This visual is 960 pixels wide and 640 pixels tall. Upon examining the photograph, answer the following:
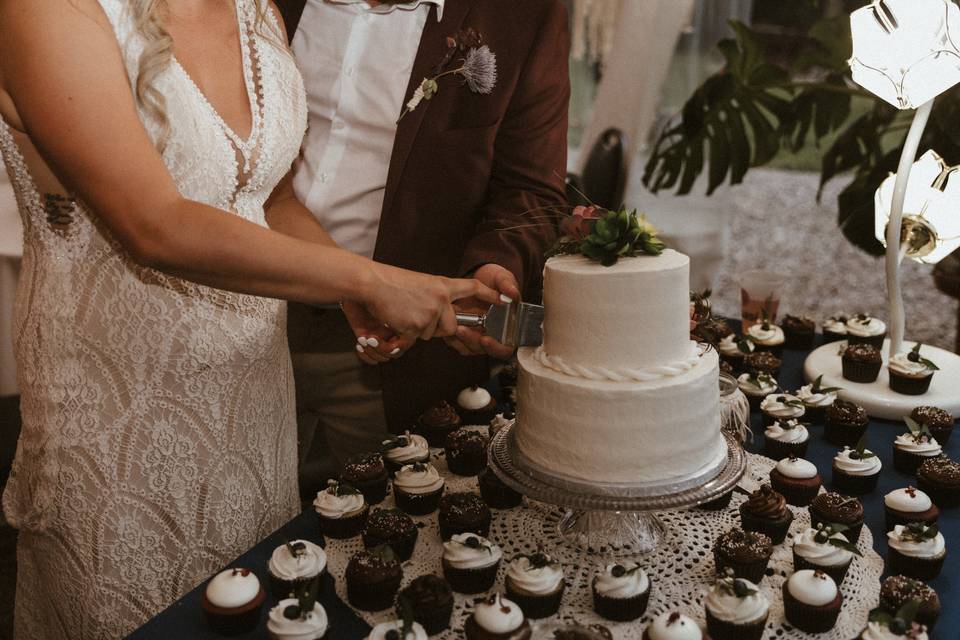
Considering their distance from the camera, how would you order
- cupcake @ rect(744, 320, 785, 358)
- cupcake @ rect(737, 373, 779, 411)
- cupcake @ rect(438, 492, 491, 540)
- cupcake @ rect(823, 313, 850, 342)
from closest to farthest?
cupcake @ rect(438, 492, 491, 540) → cupcake @ rect(737, 373, 779, 411) → cupcake @ rect(744, 320, 785, 358) → cupcake @ rect(823, 313, 850, 342)

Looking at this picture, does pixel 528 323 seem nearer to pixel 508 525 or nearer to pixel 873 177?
pixel 508 525

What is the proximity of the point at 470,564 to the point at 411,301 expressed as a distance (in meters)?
0.51

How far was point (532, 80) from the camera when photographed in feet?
7.85

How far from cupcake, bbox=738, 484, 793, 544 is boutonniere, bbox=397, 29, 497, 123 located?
1.18 meters

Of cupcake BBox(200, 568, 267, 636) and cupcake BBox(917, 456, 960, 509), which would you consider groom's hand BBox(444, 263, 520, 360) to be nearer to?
cupcake BBox(200, 568, 267, 636)

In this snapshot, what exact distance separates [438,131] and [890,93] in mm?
1190

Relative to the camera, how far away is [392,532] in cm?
175

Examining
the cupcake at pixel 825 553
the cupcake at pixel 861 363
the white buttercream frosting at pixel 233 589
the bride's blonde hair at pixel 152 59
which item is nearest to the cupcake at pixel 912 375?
the cupcake at pixel 861 363

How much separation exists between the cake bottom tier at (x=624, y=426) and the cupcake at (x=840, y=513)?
0.92 feet

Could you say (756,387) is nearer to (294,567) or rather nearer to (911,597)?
(911,597)

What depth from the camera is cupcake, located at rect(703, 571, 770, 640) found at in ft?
4.88

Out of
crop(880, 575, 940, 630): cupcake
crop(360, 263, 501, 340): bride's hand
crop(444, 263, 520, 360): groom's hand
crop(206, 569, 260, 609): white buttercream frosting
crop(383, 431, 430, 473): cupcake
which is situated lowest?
crop(383, 431, 430, 473): cupcake

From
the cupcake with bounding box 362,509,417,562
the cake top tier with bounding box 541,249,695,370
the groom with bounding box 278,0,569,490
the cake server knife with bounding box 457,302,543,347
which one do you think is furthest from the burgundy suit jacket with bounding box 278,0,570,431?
the cupcake with bounding box 362,509,417,562

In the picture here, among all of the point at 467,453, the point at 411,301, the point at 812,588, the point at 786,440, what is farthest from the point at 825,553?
the point at 411,301
